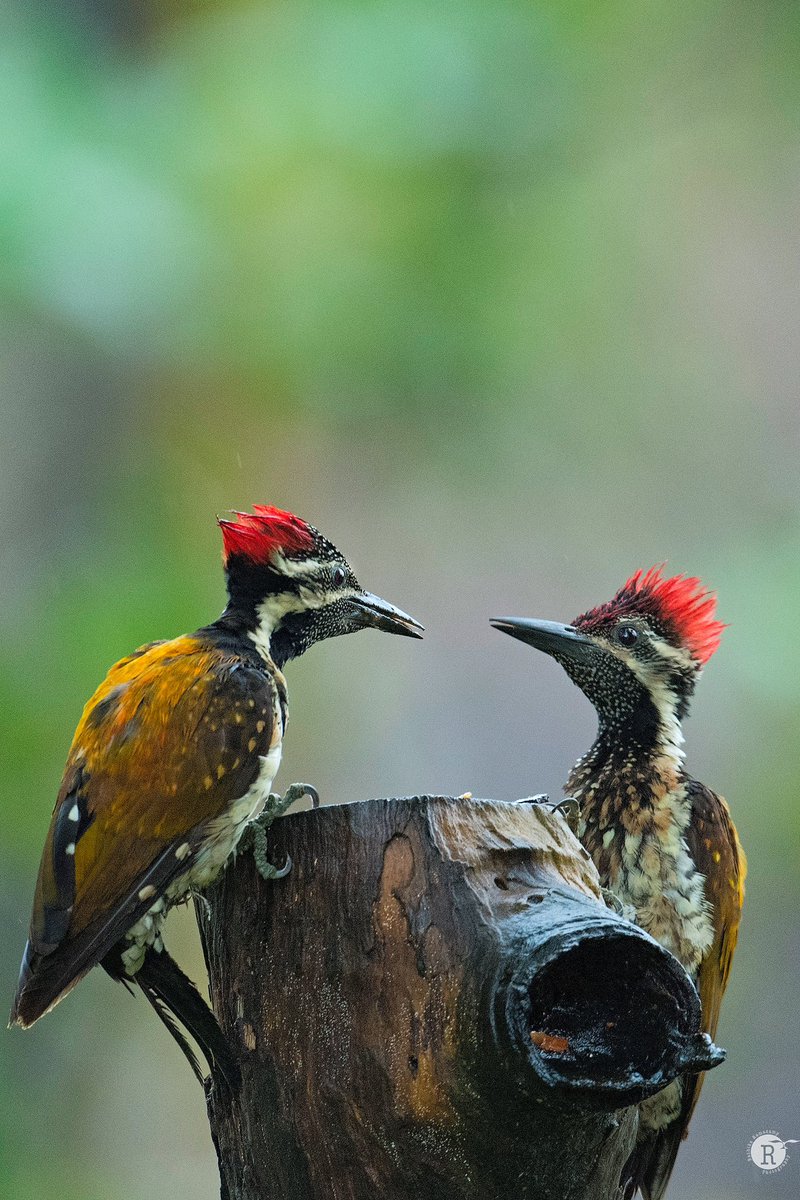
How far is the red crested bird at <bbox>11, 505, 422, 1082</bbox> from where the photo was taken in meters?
2.18

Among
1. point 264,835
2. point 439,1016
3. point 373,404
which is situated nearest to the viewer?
point 439,1016

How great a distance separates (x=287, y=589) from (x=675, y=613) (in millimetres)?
950

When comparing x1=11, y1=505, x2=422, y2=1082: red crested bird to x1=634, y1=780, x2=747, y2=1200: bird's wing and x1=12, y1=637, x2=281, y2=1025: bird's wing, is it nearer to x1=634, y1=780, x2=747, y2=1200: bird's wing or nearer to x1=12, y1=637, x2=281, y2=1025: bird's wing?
x1=12, y1=637, x2=281, y2=1025: bird's wing

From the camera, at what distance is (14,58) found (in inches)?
189

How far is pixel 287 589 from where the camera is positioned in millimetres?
2783

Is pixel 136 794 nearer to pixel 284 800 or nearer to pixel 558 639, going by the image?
pixel 284 800

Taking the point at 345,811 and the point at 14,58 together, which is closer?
the point at 345,811

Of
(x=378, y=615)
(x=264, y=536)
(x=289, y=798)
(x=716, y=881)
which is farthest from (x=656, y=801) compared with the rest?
(x=264, y=536)

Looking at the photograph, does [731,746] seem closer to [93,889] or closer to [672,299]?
[672,299]

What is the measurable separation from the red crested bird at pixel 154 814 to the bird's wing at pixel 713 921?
0.98m

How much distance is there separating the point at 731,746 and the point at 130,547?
8.27 ft

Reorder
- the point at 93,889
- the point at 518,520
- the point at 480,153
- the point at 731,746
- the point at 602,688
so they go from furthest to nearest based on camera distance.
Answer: the point at 518,520
the point at 731,746
the point at 480,153
the point at 602,688
the point at 93,889

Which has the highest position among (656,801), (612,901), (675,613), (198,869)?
(675,613)

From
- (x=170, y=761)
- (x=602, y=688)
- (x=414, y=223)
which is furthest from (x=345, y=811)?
(x=414, y=223)
